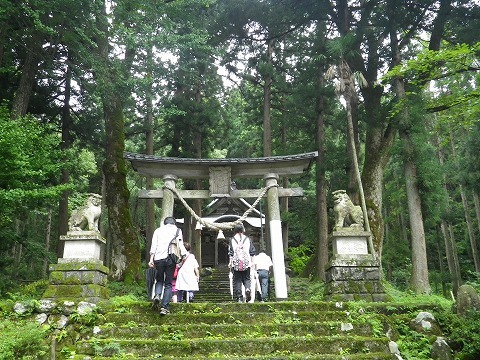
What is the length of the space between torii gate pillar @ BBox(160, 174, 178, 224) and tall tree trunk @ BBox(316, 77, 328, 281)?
581cm

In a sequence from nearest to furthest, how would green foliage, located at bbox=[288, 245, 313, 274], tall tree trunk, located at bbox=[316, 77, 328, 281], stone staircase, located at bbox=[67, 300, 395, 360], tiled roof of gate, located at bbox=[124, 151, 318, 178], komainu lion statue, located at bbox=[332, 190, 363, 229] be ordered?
stone staircase, located at bbox=[67, 300, 395, 360] → komainu lion statue, located at bbox=[332, 190, 363, 229] → tiled roof of gate, located at bbox=[124, 151, 318, 178] → tall tree trunk, located at bbox=[316, 77, 328, 281] → green foliage, located at bbox=[288, 245, 313, 274]

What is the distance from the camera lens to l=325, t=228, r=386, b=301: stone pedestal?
7703 millimetres

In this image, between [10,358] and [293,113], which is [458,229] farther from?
[10,358]

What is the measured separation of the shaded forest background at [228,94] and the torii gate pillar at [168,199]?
2484 mm

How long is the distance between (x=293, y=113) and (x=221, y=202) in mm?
7975

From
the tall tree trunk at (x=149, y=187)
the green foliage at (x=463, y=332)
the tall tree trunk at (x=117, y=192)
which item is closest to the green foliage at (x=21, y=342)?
the green foliage at (x=463, y=332)

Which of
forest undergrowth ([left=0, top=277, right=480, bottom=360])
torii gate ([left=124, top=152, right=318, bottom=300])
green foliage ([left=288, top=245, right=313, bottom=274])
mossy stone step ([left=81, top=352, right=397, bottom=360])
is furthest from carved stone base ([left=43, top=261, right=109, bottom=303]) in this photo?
green foliage ([left=288, top=245, right=313, bottom=274])

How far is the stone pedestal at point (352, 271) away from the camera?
7.70 metres

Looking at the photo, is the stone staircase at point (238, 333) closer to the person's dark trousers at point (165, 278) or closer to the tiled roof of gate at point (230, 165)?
the person's dark trousers at point (165, 278)

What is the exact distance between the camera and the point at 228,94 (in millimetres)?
21000

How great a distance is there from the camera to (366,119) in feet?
41.5

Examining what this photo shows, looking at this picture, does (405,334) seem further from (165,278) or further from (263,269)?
(263,269)

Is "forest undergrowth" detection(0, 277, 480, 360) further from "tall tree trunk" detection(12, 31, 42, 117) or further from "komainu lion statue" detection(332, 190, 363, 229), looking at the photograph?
"tall tree trunk" detection(12, 31, 42, 117)

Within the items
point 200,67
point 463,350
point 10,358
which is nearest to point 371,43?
point 200,67
